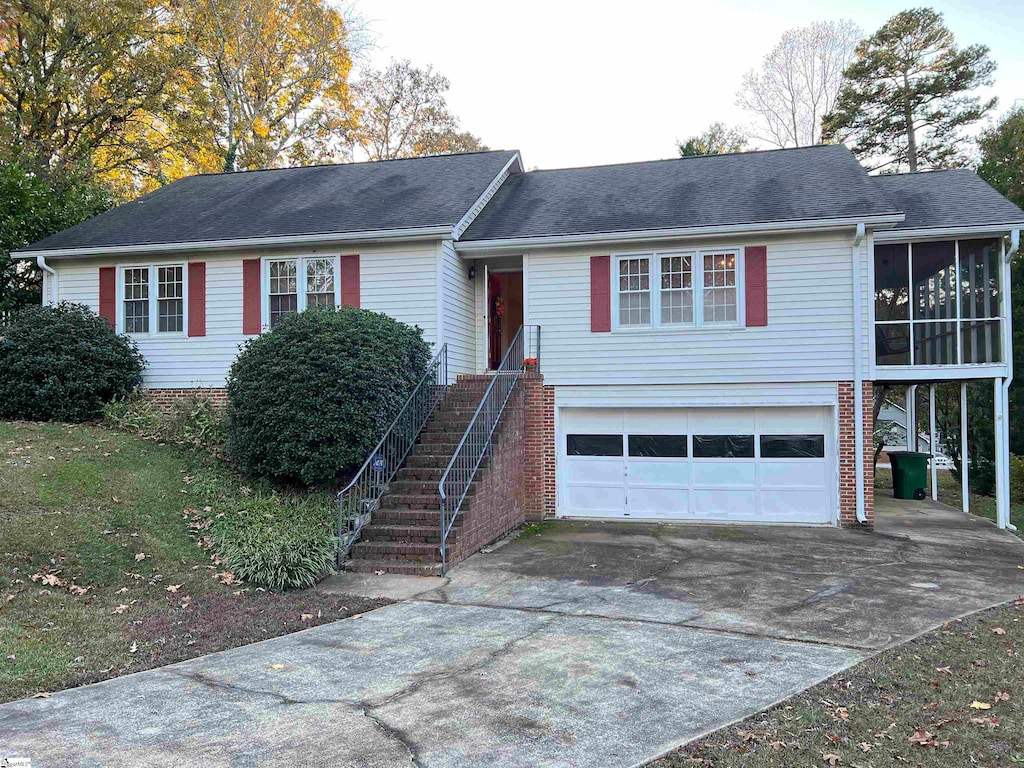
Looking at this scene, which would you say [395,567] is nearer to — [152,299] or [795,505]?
[795,505]

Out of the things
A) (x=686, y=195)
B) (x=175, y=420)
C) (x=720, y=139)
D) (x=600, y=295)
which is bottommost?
→ (x=175, y=420)

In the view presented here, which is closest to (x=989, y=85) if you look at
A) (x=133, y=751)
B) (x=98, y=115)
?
(x=98, y=115)

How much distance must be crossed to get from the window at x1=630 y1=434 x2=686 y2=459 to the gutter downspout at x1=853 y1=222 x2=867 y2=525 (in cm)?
273

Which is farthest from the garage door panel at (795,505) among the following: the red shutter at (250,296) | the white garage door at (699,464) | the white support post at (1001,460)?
the red shutter at (250,296)

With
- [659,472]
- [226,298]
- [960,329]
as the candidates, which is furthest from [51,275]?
[960,329]

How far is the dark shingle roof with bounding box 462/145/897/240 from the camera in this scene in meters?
12.5

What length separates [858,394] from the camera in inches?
470

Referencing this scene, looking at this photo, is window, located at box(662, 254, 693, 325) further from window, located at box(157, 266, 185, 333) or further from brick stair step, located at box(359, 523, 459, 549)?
window, located at box(157, 266, 185, 333)

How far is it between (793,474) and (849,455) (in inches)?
36.1

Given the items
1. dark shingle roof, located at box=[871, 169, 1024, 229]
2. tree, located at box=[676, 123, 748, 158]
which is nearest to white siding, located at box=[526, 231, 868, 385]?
dark shingle roof, located at box=[871, 169, 1024, 229]

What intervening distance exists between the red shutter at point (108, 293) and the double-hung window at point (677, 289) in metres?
9.47

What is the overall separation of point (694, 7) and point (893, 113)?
59.9 ft

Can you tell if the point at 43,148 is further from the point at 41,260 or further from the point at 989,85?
the point at 989,85

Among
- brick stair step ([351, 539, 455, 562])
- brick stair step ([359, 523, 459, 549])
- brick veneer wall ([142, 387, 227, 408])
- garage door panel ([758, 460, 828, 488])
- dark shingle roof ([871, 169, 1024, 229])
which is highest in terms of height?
dark shingle roof ([871, 169, 1024, 229])
